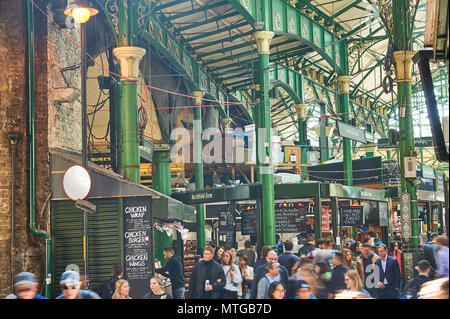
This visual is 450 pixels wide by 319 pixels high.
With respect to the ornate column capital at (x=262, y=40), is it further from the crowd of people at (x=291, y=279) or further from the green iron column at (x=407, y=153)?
the crowd of people at (x=291, y=279)

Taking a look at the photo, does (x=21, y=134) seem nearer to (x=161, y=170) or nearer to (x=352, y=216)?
(x=161, y=170)

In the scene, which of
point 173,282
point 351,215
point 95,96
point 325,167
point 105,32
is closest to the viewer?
point 173,282

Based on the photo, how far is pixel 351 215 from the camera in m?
23.8

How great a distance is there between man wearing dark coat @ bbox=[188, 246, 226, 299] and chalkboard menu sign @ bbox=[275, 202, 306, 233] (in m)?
12.3

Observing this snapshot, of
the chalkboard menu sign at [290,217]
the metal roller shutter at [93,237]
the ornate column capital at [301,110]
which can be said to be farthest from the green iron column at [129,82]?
the ornate column capital at [301,110]

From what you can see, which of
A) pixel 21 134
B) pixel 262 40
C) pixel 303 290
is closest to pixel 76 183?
pixel 21 134

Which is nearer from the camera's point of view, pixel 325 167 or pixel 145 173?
pixel 145 173

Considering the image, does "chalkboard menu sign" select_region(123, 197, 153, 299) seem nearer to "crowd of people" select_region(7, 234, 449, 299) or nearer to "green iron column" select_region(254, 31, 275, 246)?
"crowd of people" select_region(7, 234, 449, 299)

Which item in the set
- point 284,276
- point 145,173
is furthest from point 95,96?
point 284,276

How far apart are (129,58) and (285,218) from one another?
35.7 ft

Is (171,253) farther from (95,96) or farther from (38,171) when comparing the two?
(95,96)

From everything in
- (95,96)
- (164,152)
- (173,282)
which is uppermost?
(95,96)

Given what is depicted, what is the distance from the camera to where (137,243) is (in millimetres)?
13141

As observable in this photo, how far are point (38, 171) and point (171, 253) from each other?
3.28m
